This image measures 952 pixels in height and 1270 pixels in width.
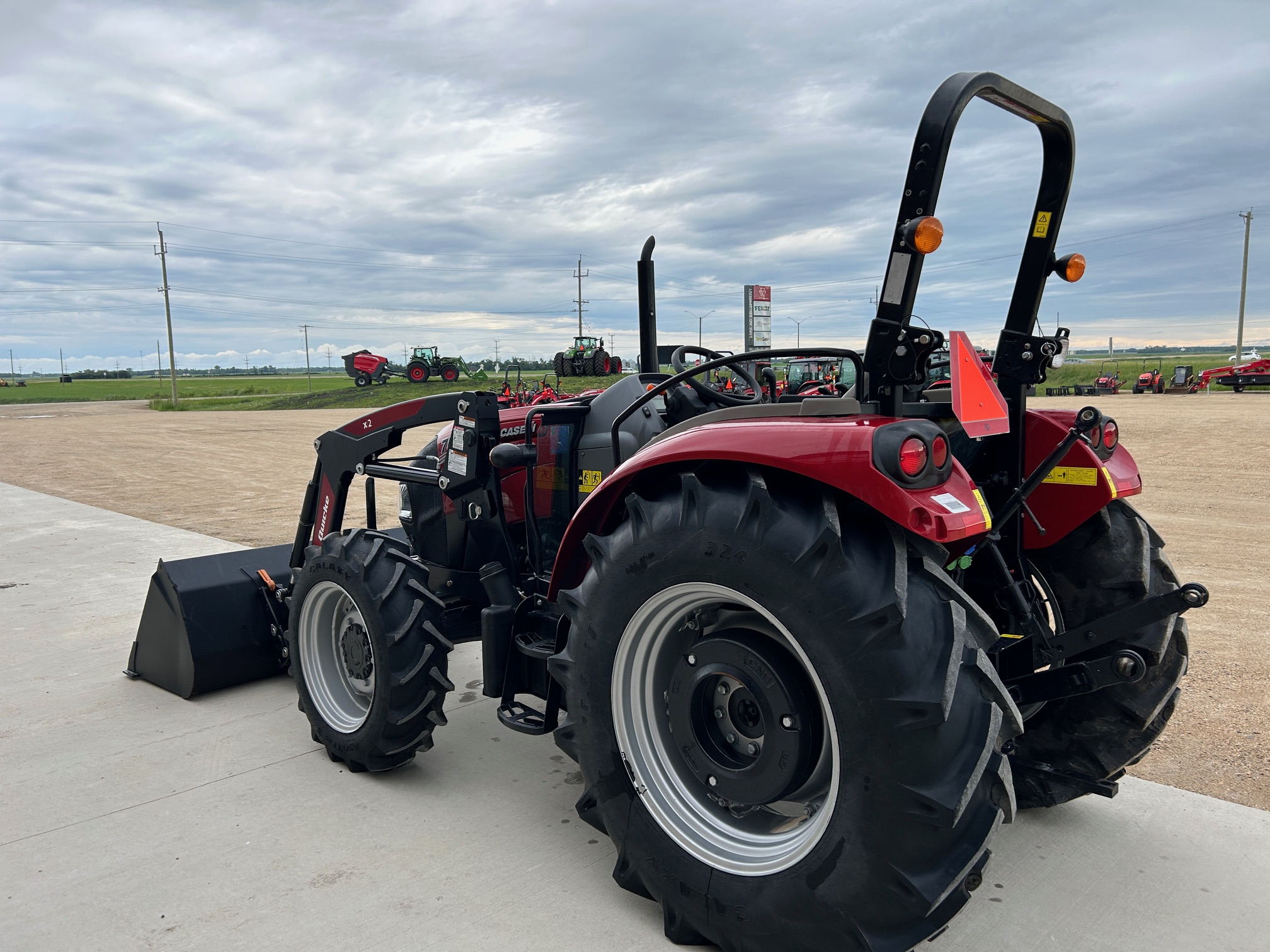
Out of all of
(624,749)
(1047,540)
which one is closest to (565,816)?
(624,749)

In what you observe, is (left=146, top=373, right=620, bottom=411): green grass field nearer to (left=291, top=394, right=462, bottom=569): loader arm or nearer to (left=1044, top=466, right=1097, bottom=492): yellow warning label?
(left=291, top=394, right=462, bottom=569): loader arm

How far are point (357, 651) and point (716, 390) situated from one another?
5.91ft

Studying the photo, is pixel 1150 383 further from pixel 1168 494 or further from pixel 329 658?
pixel 329 658

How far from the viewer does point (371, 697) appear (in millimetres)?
3471

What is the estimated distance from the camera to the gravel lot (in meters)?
3.67

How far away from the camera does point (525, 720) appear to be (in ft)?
9.80

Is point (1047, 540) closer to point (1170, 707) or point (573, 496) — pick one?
point (1170, 707)

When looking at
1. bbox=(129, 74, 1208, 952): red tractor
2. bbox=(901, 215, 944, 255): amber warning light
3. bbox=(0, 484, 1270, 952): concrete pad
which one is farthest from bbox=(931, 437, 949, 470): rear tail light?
bbox=(0, 484, 1270, 952): concrete pad

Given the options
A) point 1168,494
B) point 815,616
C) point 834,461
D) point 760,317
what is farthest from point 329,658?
point 760,317

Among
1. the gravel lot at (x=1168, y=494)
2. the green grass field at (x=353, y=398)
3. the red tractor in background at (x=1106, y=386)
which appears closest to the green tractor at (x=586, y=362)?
the green grass field at (x=353, y=398)

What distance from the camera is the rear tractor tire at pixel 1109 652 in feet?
8.86

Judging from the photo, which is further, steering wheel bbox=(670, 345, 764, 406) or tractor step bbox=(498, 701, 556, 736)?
steering wheel bbox=(670, 345, 764, 406)

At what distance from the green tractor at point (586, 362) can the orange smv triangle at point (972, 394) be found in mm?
30247

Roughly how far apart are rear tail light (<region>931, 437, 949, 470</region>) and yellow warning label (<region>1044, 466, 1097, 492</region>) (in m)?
0.95
